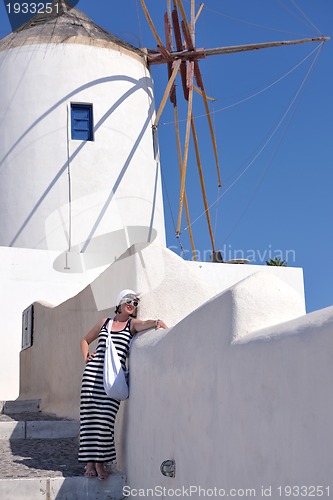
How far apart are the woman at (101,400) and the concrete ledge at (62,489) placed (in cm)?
7

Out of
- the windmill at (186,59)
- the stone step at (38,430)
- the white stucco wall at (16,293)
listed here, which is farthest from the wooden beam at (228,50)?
the stone step at (38,430)

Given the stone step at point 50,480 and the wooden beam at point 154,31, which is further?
the wooden beam at point 154,31

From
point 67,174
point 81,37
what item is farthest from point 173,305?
point 81,37

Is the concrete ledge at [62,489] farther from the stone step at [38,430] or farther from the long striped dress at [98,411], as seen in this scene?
the stone step at [38,430]

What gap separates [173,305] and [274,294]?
202 centimetres

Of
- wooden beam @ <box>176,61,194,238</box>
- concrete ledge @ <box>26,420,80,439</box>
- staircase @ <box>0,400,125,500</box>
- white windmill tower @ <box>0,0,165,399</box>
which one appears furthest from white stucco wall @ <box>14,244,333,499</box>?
wooden beam @ <box>176,61,194,238</box>

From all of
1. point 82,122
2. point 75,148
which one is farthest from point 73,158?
point 82,122

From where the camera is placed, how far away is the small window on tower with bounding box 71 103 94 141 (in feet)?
39.8

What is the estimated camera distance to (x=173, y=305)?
508 centimetres

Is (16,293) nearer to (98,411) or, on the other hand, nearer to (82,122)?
(82,122)

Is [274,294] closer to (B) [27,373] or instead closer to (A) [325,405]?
(A) [325,405]

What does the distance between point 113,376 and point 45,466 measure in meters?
0.79

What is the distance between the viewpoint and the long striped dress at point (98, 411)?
431cm

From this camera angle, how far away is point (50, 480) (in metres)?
4.17
